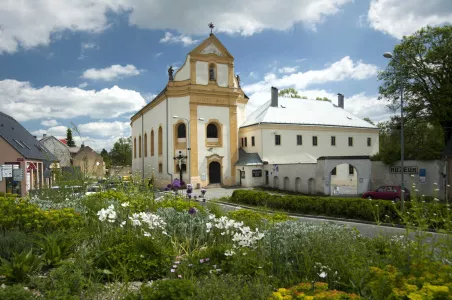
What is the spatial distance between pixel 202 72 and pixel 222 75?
90.7 inches

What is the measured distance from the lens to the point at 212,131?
3791cm

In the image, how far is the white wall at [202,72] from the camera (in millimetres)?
36375

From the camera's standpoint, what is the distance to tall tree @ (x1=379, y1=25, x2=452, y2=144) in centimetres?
2739

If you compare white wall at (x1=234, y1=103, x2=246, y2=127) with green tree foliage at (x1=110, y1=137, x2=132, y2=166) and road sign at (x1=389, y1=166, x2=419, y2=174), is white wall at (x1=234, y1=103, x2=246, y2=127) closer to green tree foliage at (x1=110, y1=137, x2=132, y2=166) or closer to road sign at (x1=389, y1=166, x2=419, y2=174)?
road sign at (x1=389, y1=166, x2=419, y2=174)

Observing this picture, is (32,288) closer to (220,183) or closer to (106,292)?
(106,292)

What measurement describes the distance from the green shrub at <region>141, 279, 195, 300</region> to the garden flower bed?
0.01m

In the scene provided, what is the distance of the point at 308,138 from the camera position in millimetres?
40594

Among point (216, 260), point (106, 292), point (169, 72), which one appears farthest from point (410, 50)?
point (106, 292)

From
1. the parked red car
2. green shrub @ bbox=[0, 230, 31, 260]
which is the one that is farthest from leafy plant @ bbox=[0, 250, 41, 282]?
the parked red car

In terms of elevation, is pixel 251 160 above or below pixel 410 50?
below

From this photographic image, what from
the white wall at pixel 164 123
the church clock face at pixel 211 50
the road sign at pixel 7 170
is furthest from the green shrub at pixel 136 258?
the church clock face at pixel 211 50

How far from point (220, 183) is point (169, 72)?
1353cm

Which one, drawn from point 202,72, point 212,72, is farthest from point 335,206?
point 212,72

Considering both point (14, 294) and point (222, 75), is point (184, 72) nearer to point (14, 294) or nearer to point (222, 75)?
point (222, 75)
